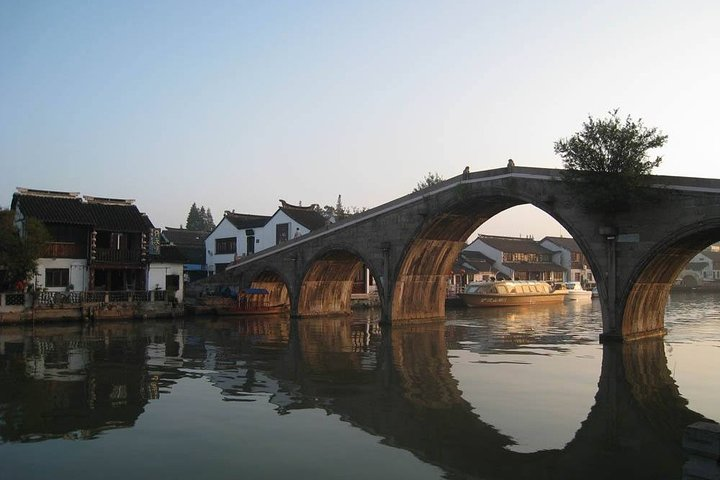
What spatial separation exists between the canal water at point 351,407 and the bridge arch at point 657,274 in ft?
3.48

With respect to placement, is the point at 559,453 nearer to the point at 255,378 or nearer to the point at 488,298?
the point at 255,378

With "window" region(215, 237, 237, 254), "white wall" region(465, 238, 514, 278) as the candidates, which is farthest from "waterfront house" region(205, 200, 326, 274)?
"white wall" region(465, 238, 514, 278)

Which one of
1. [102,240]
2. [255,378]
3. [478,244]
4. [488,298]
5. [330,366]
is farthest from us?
[478,244]

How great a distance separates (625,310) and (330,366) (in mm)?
12199

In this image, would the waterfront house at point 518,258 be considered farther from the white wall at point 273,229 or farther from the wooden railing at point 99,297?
the wooden railing at point 99,297

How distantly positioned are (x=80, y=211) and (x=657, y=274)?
34245 mm

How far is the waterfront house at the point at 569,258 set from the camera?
8138cm

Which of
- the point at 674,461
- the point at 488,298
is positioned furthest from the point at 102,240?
the point at 674,461

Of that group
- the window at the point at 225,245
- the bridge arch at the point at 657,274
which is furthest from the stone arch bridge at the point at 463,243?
the window at the point at 225,245

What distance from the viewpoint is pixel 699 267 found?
98.6 meters

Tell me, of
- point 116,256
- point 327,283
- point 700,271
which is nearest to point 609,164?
point 327,283

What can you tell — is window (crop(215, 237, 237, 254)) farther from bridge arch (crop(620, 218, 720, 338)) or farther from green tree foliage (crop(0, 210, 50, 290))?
bridge arch (crop(620, 218, 720, 338))

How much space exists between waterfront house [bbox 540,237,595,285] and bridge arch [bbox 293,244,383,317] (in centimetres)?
4577

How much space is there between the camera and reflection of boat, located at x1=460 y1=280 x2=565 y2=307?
53094 millimetres
